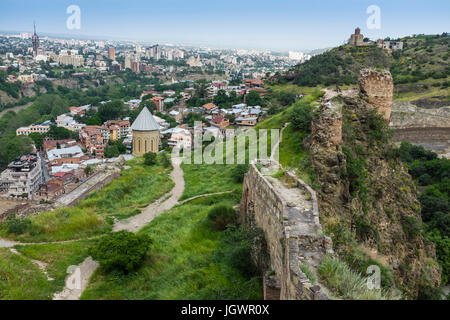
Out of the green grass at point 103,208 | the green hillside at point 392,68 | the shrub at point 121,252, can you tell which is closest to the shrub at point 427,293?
the shrub at point 121,252

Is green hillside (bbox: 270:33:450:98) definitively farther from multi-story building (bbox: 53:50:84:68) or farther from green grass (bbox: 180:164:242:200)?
multi-story building (bbox: 53:50:84:68)

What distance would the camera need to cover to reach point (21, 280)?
7203 millimetres

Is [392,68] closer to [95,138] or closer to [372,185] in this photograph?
[95,138]

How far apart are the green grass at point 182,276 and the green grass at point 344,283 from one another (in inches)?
80.5

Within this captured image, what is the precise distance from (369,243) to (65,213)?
833 cm

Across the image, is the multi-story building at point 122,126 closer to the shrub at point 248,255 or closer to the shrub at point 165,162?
the shrub at point 165,162

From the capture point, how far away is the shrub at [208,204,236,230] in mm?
9625

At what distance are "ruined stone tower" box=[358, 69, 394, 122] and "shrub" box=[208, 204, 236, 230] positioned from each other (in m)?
5.20

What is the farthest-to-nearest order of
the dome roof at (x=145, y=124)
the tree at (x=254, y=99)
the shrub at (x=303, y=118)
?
the tree at (x=254, y=99)
the dome roof at (x=145, y=124)
the shrub at (x=303, y=118)

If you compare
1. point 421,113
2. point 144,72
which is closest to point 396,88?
point 421,113

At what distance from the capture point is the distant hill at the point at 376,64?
41.2 m

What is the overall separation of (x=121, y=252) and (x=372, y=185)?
644 cm

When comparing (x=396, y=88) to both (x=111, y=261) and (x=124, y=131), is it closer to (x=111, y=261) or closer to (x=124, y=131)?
(x=124, y=131)
